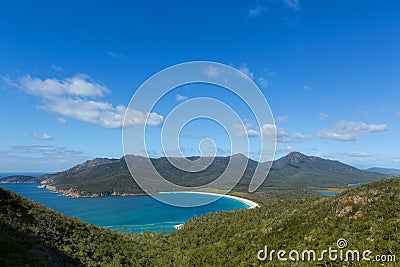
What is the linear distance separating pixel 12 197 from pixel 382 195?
1492 inches

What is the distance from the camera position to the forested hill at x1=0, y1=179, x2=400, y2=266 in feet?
52.9

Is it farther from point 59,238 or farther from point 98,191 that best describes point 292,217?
point 98,191

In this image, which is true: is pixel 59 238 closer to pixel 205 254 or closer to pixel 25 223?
pixel 25 223

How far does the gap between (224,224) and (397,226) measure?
3064 centimetres

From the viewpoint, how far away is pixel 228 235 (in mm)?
36719

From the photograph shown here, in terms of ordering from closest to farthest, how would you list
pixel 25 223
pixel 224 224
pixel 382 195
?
pixel 382 195 → pixel 25 223 → pixel 224 224

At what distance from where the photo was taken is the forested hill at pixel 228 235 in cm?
1611

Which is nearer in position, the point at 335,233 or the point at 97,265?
the point at 335,233

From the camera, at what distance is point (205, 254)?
1147 inches

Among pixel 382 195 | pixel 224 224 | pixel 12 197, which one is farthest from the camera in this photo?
pixel 224 224

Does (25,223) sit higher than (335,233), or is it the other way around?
(335,233)

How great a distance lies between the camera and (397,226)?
15.9 m

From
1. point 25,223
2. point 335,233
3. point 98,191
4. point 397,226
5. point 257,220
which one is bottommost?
point 98,191

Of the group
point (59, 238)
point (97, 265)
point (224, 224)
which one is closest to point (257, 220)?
point (224, 224)
